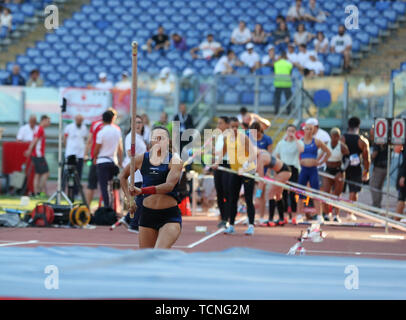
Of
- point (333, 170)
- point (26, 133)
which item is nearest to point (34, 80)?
point (26, 133)

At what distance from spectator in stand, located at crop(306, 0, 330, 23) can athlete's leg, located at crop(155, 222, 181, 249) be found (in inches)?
722

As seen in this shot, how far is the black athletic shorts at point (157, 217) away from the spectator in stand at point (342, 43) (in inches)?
631

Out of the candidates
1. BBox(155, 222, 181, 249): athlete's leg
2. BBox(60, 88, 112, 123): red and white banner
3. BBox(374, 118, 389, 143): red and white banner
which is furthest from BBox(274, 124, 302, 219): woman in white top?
BBox(155, 222, 181, 249): athlete's leg

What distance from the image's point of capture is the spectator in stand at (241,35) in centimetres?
2625

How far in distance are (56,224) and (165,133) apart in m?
6.08

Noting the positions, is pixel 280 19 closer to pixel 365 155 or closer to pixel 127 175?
pixel 365 155

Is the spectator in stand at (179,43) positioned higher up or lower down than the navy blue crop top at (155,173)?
Answer: higher up

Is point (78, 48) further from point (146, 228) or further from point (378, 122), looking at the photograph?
point (146, 228)

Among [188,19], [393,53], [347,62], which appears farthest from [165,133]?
[188,19]

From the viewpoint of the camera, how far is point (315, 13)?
26.6 meters

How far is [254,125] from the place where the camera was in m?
15.5

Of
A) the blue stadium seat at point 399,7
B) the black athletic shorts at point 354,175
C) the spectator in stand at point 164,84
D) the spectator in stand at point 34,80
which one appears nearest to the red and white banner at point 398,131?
the black athletic shorts at point 354,175

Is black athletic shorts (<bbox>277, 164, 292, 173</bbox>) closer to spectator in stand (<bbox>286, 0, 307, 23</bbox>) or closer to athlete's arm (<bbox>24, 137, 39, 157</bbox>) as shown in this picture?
athlete's arm (<bbox>24, 137, 39, 157</bbox>)

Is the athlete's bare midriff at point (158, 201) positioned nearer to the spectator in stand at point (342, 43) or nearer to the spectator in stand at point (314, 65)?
the spectator in stand at point (314, 65)
